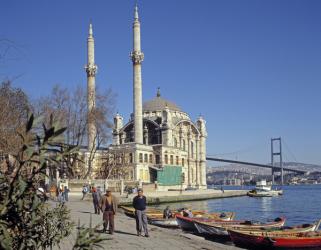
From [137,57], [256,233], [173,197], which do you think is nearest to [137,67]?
[137,57]

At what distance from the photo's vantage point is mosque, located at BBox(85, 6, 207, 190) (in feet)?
206

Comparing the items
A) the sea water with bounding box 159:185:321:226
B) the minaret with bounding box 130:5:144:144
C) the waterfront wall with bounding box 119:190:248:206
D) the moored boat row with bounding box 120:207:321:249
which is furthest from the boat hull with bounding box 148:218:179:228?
the minaret with bounding box 130:5:144:144

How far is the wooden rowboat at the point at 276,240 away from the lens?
1691cm

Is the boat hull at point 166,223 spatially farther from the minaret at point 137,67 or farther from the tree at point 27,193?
the minaret at point 137,67

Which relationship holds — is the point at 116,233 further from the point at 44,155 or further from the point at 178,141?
the point at 178,141

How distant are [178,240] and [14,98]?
19.4m

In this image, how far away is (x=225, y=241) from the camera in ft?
62.9

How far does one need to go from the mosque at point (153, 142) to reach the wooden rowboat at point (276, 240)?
29.9m

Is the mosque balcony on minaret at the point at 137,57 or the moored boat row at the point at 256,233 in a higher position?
the mosque balcony on minaret at the point at 137,57

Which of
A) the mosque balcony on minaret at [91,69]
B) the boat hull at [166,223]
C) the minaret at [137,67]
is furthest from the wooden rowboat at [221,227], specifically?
the mosque balcony on minaret at [91,69]

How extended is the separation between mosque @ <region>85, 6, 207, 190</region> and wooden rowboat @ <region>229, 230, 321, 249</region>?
29.9 meters

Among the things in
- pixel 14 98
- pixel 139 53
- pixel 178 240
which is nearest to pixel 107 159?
pixel 139 53

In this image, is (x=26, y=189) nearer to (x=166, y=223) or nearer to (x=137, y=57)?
(x=166, y=223)

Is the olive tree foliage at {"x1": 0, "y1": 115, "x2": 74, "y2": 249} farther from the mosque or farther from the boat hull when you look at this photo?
the mosque
